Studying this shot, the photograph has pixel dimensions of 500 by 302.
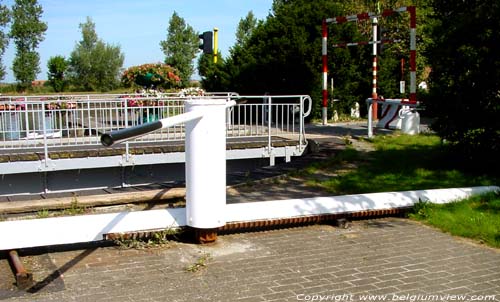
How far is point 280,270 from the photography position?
15.4ft

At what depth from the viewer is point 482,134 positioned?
29.2 ft

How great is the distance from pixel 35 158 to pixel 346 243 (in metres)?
6.82

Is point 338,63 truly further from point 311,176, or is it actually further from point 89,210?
point 89,210

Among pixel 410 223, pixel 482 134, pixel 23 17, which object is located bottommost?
pixel 410 223

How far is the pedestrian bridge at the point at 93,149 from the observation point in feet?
34.6

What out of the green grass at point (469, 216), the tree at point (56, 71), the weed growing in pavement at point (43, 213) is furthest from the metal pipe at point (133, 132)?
the tree at point (56, 71)

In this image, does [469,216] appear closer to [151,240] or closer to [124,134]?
[151,240]

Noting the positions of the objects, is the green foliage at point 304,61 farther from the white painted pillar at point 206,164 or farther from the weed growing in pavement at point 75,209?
the white painted pillar at point 206,164

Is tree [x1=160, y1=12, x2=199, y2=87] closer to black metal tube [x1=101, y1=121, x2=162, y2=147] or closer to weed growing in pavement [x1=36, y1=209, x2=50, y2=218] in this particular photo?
weed growing in pavement [x1=36, y1=209, x2=50, y2=218]

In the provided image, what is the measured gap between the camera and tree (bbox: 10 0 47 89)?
62219mm

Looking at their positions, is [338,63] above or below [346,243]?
above

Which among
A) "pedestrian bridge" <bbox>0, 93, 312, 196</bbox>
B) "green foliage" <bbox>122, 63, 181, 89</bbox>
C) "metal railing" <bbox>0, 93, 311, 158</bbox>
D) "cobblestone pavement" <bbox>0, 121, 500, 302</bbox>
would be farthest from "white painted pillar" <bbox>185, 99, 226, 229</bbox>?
"green foliage" <bbox>122, 63, 181, 89</bbox>

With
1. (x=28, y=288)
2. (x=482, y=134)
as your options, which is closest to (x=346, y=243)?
(x=28, y=288)

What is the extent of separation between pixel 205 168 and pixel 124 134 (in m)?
1.33
